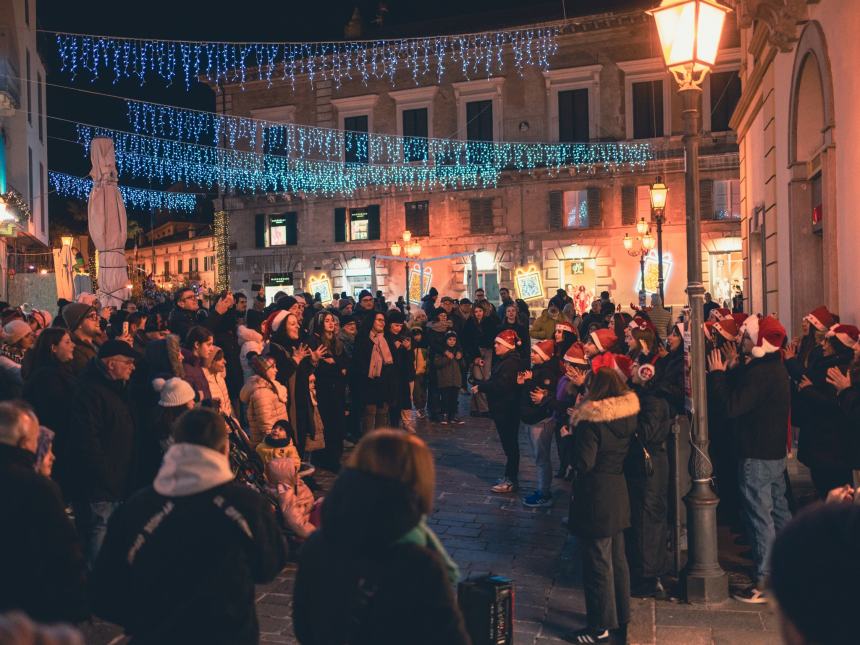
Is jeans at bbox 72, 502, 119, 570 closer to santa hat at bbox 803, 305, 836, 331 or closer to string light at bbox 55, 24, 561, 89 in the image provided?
santa hat at bbox 803, 305, 836, 331

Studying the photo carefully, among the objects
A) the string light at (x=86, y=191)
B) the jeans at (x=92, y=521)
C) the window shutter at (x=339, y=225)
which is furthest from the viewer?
the window shutter at (x=339, y=225)

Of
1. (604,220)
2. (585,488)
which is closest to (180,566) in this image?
(585,488)

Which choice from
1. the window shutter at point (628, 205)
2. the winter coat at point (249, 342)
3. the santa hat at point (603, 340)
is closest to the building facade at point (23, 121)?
the winter coat at point (249, 342)

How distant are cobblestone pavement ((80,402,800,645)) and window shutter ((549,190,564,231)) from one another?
84.7 ft

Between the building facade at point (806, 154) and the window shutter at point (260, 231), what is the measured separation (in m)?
29.5

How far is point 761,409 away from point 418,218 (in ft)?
105

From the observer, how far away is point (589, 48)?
34.4m

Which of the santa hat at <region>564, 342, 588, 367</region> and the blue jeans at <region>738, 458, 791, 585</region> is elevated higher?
the santa hat at <region>564, 342, 588, 367</region>

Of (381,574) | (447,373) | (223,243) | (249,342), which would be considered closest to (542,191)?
(223,243)

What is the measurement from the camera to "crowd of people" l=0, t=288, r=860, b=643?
278cm

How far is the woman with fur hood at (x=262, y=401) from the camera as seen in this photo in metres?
7.88

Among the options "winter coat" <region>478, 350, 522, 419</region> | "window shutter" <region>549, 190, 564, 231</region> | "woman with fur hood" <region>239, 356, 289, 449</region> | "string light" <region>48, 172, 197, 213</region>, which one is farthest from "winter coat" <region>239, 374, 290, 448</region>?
"string light" <region>48, 172, 197, 213</region>

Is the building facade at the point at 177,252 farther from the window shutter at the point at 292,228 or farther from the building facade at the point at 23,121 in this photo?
the building facade at the point at 23,121

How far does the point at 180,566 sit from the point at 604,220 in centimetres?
3292
